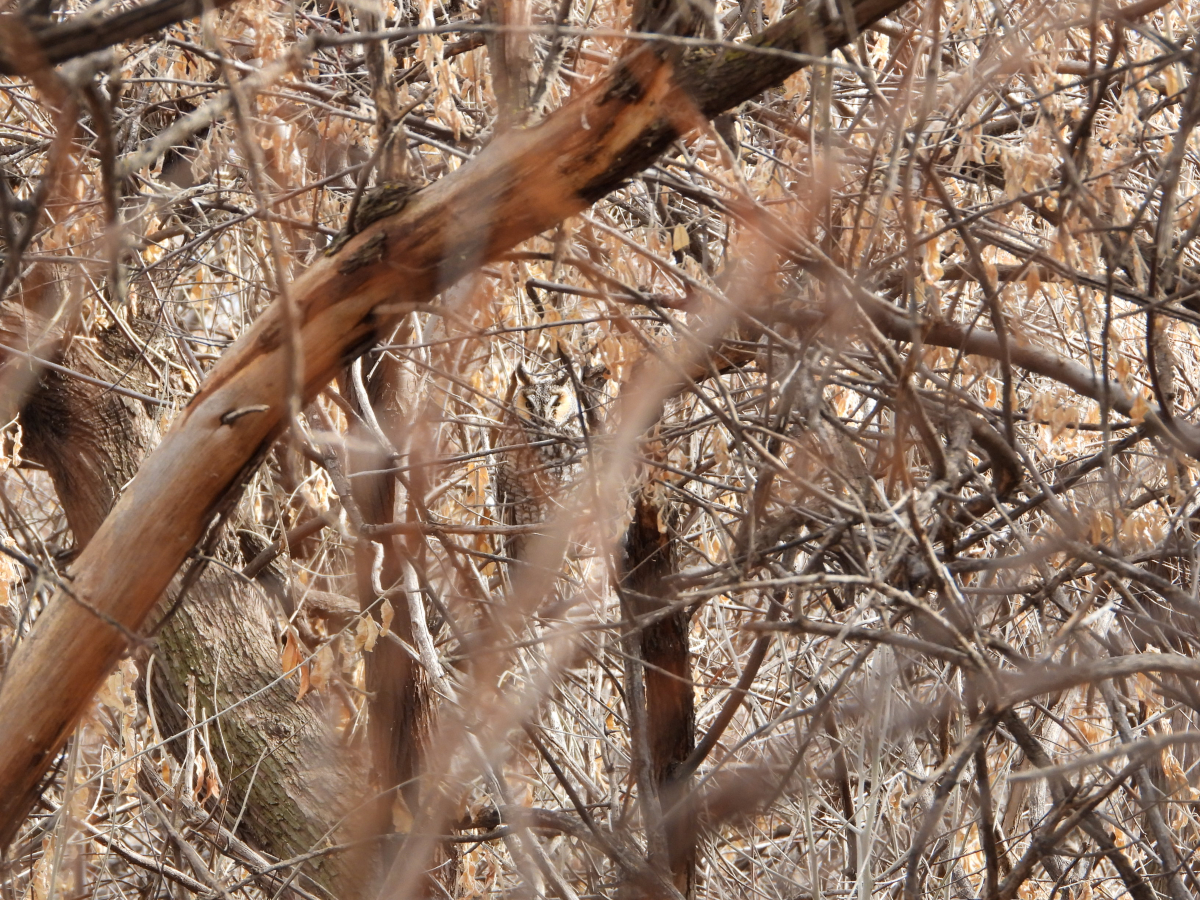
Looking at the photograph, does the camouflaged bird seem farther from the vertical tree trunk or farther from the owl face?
the owl face

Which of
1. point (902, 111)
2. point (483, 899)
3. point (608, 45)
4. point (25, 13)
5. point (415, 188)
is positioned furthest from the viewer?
point (483, 899)

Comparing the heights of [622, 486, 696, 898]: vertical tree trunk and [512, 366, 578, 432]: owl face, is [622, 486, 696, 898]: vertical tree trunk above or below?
below

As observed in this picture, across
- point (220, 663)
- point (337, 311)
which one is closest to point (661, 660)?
point (220, 663)

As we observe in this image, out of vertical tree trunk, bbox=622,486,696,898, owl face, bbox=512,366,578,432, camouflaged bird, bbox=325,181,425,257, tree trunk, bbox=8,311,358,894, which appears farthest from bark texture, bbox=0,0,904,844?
owl face, bbox=512,366,578,432

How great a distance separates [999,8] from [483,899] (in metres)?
2.81

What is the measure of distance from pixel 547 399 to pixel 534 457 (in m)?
0.51

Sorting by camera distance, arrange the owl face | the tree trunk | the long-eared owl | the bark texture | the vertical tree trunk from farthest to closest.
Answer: the owl face, the tree trunk, the long-eared owl, the vertical tree trunk, the bark texture

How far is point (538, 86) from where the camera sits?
194 cm

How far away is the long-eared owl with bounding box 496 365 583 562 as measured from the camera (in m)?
3.43

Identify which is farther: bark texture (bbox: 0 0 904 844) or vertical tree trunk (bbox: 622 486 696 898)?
vertical tree trunk (bbox: 622 486 696 898)

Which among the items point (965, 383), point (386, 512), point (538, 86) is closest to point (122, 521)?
point (538, 86)

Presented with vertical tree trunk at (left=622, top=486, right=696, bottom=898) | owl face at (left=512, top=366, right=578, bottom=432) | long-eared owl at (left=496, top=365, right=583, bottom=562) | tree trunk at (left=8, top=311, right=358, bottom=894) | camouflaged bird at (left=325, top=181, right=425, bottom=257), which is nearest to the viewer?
camouflaged bird at (left=325, top=181, right=425, bottom=257)

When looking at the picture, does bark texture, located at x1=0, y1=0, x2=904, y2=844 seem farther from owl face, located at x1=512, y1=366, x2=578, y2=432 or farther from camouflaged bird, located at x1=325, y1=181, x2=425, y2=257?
owl face, located at x1=512, y1=366, x2=578, y2=432

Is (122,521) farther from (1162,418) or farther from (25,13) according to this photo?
(1162,418)
